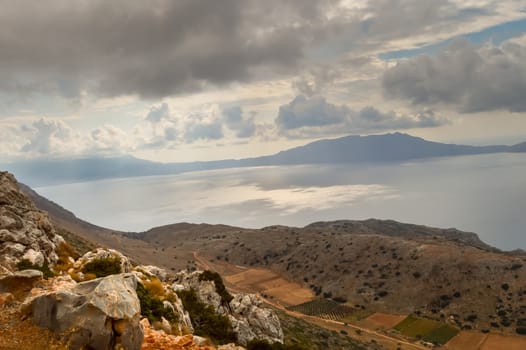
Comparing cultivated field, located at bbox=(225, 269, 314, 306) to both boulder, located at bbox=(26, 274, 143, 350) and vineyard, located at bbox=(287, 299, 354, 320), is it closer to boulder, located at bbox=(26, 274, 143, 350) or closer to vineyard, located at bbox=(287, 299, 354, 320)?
vineyard, located at bbox=(287, 299, 354, 320)

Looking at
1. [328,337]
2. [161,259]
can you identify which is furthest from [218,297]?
[161,259]

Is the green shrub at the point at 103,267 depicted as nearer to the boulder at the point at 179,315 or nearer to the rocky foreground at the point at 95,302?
the rocky foreground at the point at 95,302

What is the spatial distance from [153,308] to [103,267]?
21.4ft

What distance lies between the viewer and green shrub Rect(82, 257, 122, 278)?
24109 millimetres

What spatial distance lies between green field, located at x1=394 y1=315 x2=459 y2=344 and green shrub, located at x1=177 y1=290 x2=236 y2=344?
76.7 m

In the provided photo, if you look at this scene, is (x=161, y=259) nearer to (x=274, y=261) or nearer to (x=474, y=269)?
(x=274, y=261)

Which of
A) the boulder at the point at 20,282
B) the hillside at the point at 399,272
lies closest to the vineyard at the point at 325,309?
the hillside at the point at 399,272

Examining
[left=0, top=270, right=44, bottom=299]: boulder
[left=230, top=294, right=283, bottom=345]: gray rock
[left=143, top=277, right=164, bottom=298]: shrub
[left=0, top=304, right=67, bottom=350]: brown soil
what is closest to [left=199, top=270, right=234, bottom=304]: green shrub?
[left=230, top=294, right=283, bottom=345]: gray rock

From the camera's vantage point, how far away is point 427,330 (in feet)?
307

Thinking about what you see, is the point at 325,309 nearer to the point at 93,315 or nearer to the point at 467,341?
the point at 467,341

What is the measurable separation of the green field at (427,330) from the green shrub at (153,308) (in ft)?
279

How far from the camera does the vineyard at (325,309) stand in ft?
349

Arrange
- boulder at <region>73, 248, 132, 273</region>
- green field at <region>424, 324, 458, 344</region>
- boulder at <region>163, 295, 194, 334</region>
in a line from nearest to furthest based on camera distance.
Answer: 1. boulder at <region>163, 295, 194, 334</region>
2. boulder at <region>73, 248, 132, 273</region>
3. green field at <region>424, 324, 458, 344</region>

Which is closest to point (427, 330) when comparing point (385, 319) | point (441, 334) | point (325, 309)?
point (441, 334)
